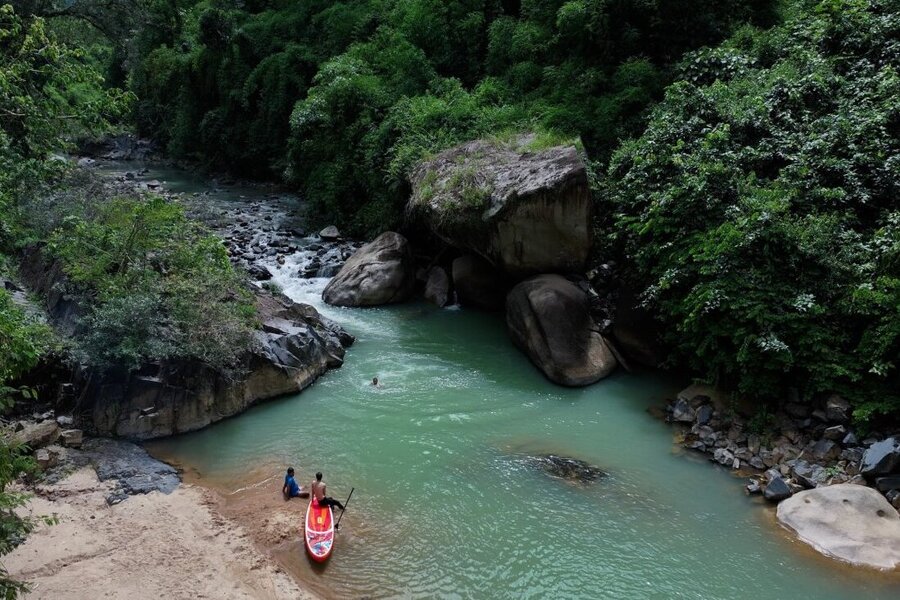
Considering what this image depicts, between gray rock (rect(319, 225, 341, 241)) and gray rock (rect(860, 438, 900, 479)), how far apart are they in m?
17.6

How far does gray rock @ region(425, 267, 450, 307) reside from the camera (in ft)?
61.6

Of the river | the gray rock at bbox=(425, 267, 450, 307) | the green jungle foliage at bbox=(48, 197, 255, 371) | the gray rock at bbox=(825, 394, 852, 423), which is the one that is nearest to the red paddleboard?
the river

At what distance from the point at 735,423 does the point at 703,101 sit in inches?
323

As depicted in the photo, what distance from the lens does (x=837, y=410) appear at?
11039 mm

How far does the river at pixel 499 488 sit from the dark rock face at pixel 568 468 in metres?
0.21

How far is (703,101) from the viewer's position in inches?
621

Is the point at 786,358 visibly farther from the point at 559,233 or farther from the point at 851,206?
the point at 559,233

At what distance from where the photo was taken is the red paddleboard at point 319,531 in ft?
29.8

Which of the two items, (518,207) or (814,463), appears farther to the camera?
(518,207)

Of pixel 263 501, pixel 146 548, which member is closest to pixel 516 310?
pixel 263 501

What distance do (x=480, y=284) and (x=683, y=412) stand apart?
282 inches

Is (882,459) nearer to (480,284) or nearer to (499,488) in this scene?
(499,488)

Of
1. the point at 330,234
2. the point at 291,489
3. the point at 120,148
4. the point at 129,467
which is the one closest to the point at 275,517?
the point at 291,489

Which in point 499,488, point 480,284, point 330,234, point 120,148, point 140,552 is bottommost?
point 140,552
